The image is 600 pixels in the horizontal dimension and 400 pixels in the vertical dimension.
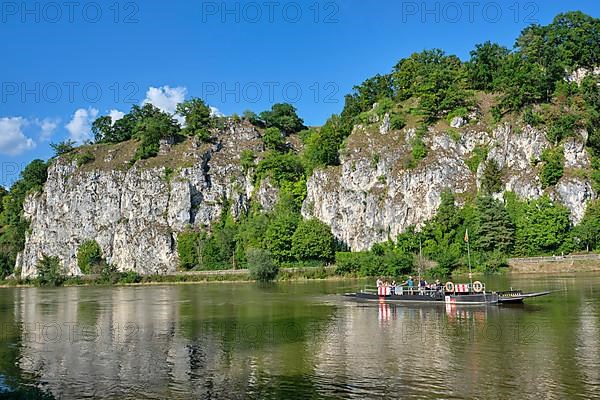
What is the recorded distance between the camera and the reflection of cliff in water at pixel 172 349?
83.5 ft

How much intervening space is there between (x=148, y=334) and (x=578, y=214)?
7965 centimetres

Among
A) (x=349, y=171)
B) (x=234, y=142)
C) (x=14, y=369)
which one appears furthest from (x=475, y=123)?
(x=14, y=369)

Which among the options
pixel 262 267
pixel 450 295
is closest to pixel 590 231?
pixel 450 295

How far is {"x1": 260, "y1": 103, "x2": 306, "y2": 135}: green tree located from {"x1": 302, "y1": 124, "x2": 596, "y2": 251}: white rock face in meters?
42.3

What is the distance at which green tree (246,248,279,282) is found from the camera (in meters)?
98.2

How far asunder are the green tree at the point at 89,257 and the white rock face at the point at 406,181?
5354 centimetres

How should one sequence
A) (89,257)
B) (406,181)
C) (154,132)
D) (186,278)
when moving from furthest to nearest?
(154,132) → (89,257) → (406,181) → (186,278)

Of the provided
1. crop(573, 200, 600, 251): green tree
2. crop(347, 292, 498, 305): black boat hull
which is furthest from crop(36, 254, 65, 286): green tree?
crop(573, 200, 600, 251): green tree

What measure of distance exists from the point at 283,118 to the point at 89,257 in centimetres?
6609

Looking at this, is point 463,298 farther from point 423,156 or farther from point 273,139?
point 273,139

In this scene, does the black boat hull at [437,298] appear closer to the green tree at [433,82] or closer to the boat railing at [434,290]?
the boat railing at [434,290]

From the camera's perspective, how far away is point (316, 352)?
102 ft

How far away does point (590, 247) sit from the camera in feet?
297

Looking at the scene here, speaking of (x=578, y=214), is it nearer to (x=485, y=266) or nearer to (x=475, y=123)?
(x=485, y=266)
